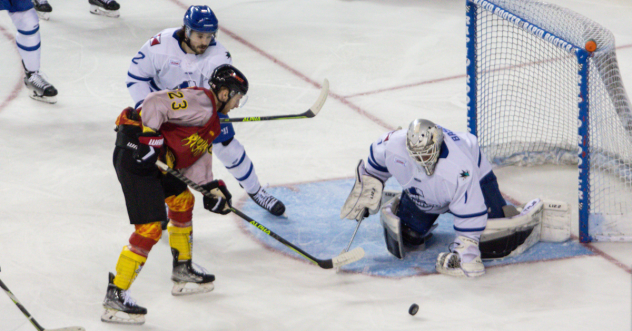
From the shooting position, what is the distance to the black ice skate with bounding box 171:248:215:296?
12.0 feet

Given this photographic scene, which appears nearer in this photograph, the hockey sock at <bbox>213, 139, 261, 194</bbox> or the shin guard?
the shin guard

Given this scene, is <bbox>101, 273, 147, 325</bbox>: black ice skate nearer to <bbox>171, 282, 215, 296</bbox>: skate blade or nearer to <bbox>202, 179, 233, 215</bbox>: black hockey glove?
<bbox>171, 282, 215, 296</bbox>: skate blade

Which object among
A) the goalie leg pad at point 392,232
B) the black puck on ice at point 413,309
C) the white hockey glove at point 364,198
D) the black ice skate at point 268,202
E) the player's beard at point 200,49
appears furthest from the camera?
the black ice skate at point 268,202

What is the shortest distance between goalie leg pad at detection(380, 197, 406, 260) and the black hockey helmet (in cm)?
100

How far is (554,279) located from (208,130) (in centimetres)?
180

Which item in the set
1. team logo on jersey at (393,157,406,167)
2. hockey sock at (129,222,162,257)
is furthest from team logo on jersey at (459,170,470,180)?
hockey sock at (129,222,162,257)

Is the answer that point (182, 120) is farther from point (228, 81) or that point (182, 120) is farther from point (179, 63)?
point (179, 63)

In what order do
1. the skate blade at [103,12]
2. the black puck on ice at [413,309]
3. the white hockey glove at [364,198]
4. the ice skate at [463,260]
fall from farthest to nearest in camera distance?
the skate blade at [103,12] → the white hockey glove at [364,198] → the ice skate at [463,260] → the black puck on ice at [413,309]

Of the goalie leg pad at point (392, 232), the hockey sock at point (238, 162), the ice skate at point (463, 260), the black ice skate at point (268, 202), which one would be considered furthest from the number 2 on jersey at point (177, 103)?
the ice skate at point (463, 260)

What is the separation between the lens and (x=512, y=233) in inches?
151

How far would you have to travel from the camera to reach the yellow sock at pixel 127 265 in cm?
331

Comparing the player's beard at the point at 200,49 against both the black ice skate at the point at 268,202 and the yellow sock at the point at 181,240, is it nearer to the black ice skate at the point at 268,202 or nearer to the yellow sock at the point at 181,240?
the black ice skate at the point at 268,202

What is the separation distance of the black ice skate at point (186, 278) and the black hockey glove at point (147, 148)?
0.61 metres

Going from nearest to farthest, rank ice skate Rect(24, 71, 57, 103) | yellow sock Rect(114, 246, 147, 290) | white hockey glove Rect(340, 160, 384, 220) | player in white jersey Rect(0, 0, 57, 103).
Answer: yellow sock Rect(114, 246, 147, 290) → white hockey glove Rect(340, 160, 384, 220) → player in white jersey Rect(0, 0, 57, 103) → ice skate Rect(24, 71, 57, 103)
